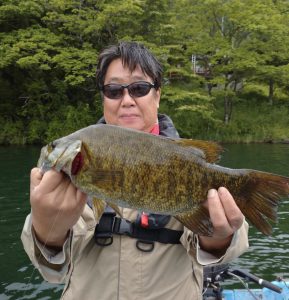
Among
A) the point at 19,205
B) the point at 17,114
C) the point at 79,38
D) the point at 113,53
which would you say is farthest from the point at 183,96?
the point at 113,53

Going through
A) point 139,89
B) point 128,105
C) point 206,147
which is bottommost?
point 206,147

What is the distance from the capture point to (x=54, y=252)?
2.72 meters

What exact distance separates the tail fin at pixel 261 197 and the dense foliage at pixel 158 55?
26283 millimetres

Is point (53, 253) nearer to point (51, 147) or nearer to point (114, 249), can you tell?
point (114, 249)

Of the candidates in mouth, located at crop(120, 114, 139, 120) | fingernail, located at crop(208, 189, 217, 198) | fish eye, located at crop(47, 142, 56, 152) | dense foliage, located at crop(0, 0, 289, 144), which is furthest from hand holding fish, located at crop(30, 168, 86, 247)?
dense foliage, located at crop(0, 0, 289, 144)

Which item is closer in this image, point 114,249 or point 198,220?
point 198,220

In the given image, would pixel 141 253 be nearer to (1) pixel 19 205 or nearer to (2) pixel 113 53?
(2) pixel 113 53

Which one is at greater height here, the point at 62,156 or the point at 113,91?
the point at 113,91

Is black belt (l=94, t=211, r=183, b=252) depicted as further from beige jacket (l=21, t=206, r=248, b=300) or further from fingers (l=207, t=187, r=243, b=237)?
fingers (l=207, t=187, r=243, b=237)

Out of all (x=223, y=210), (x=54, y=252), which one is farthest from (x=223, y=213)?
(x=54, y=252)

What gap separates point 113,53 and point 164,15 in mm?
29671

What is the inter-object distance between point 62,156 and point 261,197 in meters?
1.21

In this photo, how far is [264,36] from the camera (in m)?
33.8

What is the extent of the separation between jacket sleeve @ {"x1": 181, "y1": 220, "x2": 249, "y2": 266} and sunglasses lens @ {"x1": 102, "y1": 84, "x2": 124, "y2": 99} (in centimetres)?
121
